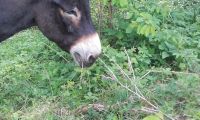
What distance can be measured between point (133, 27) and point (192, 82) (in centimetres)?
94

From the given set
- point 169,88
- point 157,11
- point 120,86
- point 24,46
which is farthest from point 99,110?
point 24,46

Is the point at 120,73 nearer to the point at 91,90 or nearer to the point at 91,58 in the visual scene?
the point at 91,90

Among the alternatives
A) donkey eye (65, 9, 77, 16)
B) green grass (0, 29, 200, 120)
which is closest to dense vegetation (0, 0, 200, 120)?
green grass (0, 29, 200, 120)

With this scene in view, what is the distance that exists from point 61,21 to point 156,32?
1275 mm

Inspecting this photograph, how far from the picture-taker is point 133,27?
4559mm

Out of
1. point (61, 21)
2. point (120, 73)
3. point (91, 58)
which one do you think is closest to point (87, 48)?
point (91, 58)

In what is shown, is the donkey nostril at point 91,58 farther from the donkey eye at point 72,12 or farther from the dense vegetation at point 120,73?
the dense vegetation at point 120,73

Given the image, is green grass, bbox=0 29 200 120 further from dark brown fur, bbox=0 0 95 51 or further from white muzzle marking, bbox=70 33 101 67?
dark brown fur, bbox=0 0 95 51

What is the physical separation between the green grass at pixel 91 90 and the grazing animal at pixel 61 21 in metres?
0.56

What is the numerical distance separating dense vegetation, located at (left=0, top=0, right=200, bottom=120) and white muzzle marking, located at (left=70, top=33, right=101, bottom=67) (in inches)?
20.1

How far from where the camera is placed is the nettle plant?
4422 mm

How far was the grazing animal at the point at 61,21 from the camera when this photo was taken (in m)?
3.53

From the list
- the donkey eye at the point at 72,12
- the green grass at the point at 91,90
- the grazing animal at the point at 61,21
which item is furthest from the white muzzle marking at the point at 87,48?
the green grass at the point at 91,90

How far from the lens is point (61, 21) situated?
357cm
